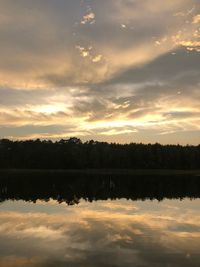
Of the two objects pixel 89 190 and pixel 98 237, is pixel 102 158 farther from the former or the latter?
pixel 98 237

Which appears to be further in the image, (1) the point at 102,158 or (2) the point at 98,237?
(1) the point at 102,158

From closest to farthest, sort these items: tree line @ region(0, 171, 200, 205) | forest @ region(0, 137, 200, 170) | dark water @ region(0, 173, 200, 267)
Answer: dark water @ region(0, 173, 200, 267), tree line @ region(0, 171, 200, 205), forest @ region(0, 137, 200, 170)

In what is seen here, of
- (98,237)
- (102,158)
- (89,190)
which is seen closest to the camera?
(98,237)

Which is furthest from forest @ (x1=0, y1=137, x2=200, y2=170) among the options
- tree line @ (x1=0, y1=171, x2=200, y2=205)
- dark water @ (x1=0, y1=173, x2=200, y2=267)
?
dark water @ (x1=0, y1=173, x2=200, y2=267)

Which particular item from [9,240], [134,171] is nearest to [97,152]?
[134,171]

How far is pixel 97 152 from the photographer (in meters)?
168

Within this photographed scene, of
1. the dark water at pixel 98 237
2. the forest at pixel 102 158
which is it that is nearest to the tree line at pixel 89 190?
the dark water at pixel 98 237

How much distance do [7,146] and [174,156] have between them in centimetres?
6643

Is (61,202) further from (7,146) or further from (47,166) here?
(7,146)

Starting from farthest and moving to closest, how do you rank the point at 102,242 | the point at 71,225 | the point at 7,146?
the point at 7,146, the point at 71,225, the point at 102,242

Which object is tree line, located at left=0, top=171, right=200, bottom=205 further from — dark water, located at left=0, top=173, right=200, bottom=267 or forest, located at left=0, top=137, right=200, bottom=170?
forest, located at left=0, top=137, right=200, bottom=170

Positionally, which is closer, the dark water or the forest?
the dark water

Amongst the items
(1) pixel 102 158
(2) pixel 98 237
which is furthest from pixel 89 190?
(1) pixel 102 158

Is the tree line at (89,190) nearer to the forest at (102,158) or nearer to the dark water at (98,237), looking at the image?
the dark water at (98,237)
